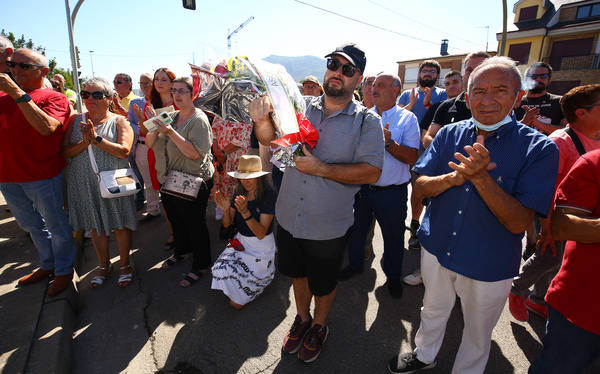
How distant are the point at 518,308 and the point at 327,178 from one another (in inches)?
91.1

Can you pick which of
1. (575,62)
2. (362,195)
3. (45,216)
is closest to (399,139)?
(362,195)

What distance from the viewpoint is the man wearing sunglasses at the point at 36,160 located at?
101 inches

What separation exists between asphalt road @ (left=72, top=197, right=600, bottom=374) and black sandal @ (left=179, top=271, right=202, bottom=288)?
0.08 m

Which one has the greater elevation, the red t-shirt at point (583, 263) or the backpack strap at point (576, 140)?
the backpack strap at point (576, 140)

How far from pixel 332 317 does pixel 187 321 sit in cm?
135

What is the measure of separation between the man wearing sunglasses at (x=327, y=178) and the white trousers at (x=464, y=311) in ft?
2.21

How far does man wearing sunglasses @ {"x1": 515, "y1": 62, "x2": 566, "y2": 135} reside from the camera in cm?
319

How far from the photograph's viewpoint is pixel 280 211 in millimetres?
2266

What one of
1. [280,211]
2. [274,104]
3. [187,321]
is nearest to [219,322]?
[187,321]

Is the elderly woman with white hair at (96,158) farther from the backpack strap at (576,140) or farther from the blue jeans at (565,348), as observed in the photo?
the backpack strap at (576,140)

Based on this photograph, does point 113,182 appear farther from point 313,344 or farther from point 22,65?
point 313,344

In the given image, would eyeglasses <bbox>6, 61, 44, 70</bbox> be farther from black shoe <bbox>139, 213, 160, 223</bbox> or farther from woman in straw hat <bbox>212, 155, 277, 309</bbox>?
black shoe <bbox>139, 213, 160, 223</bbox>

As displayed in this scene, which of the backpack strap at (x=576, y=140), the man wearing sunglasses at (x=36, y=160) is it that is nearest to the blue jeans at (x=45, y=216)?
the man wearing sunglasses at (x=36, y=160)

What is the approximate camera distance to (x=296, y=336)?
7.84 feet
